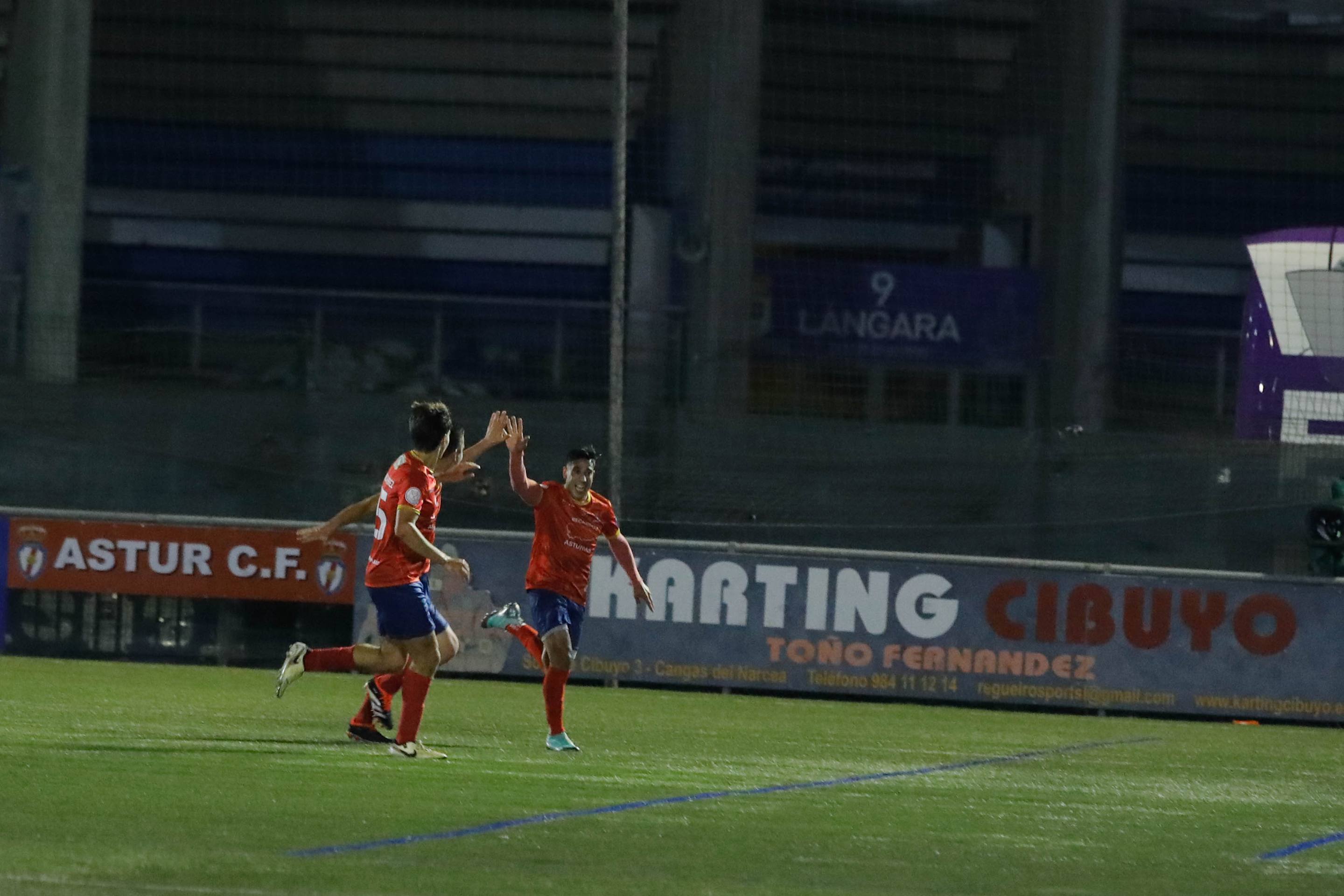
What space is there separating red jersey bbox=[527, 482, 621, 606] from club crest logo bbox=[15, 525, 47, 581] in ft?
21.6

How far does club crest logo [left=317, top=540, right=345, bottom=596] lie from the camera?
15.8 m

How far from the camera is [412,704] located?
31.5 feet

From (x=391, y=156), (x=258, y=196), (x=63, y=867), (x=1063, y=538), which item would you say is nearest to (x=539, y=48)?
(x=391, y=156)

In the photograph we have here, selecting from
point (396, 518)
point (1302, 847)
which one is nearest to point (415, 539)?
point (396, 518)

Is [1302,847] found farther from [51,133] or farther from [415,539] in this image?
[51,133]

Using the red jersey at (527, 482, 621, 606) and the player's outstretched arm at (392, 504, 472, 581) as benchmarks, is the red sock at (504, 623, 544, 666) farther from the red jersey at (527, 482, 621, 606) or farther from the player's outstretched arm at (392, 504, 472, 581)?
the player's outstretched arm at (392, 504, 472, 581)

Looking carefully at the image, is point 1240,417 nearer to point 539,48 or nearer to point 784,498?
point 784,498

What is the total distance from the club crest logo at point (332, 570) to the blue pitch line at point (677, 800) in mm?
6254

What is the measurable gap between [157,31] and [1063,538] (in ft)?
45.7

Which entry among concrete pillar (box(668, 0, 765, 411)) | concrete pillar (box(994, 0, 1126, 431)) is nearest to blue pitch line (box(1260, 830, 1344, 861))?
concrete pillar (box(668, 0, 765, 411))

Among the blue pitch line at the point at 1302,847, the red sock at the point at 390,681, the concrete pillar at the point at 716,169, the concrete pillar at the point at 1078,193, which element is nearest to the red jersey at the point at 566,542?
the red sock at the point at 390,681

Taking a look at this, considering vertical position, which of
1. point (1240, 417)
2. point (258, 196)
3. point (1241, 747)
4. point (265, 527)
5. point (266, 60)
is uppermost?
point (266, 60)

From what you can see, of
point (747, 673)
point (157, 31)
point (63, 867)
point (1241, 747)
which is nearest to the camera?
point (63, 867)

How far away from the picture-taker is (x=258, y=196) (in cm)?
2638
